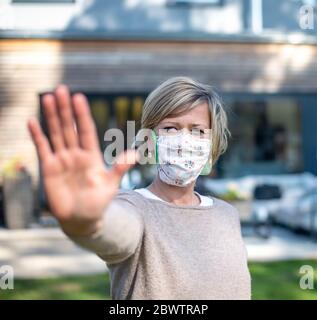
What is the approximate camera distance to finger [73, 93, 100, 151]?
1305 mm

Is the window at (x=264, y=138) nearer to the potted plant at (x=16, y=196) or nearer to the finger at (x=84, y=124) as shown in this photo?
the potted plant at (x=16, y=196)

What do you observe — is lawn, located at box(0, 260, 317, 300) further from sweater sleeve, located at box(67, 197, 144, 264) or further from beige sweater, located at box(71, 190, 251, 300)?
sweater sleeve, located at box(67, 197, 144, 264)

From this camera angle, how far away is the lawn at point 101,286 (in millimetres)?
5643

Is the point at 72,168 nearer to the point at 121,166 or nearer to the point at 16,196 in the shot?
the point at 121,166

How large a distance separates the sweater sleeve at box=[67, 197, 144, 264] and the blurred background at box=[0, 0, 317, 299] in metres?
7.55

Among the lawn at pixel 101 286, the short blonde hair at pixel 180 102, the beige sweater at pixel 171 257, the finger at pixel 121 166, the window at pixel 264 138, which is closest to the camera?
the finger at pixel 121 166

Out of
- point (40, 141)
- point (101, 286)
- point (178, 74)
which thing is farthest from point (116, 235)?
point (178, 74)

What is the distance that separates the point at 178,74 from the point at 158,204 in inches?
379

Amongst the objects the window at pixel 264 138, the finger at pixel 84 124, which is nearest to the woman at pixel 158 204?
the finger at pixel 84 124

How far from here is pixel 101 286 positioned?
6.09 metres

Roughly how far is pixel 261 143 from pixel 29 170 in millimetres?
4815

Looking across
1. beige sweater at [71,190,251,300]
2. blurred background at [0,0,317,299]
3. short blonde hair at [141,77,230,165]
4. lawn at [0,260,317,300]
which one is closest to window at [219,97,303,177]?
blurred background at [0,0,317,299]

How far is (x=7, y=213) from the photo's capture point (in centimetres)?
1016
